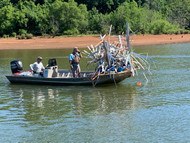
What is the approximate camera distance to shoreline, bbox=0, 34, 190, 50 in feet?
157

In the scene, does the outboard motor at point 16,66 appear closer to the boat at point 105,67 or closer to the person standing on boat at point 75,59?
the boat at point 105,67

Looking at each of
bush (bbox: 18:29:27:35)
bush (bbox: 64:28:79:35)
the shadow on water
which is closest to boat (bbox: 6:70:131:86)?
the shadow on water

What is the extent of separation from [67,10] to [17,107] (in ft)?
151

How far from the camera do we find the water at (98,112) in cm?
1139

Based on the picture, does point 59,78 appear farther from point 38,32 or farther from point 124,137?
point 38,32

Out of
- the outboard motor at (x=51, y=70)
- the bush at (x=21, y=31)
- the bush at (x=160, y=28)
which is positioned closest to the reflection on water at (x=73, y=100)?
the outboard motor at (x=51, y=70)

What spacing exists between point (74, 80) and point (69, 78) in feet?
0.88

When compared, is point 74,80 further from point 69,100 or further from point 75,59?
point 69,100

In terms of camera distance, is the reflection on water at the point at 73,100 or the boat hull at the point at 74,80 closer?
the reflection on water at the point at 73,100

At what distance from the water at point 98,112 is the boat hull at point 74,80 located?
0.31m

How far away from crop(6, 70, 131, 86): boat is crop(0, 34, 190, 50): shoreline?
1027 inches

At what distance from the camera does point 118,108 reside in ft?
47.8

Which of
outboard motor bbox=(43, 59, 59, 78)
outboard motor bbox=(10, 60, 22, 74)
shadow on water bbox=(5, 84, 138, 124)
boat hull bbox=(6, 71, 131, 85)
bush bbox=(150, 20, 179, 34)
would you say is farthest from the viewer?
bush bbox=(150, 20, 179, 34)

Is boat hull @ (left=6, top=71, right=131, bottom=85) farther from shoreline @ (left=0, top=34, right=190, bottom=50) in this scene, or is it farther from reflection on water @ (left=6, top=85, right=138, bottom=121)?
shoreline @ (left=0, top=34, right=190, bottom=50)
